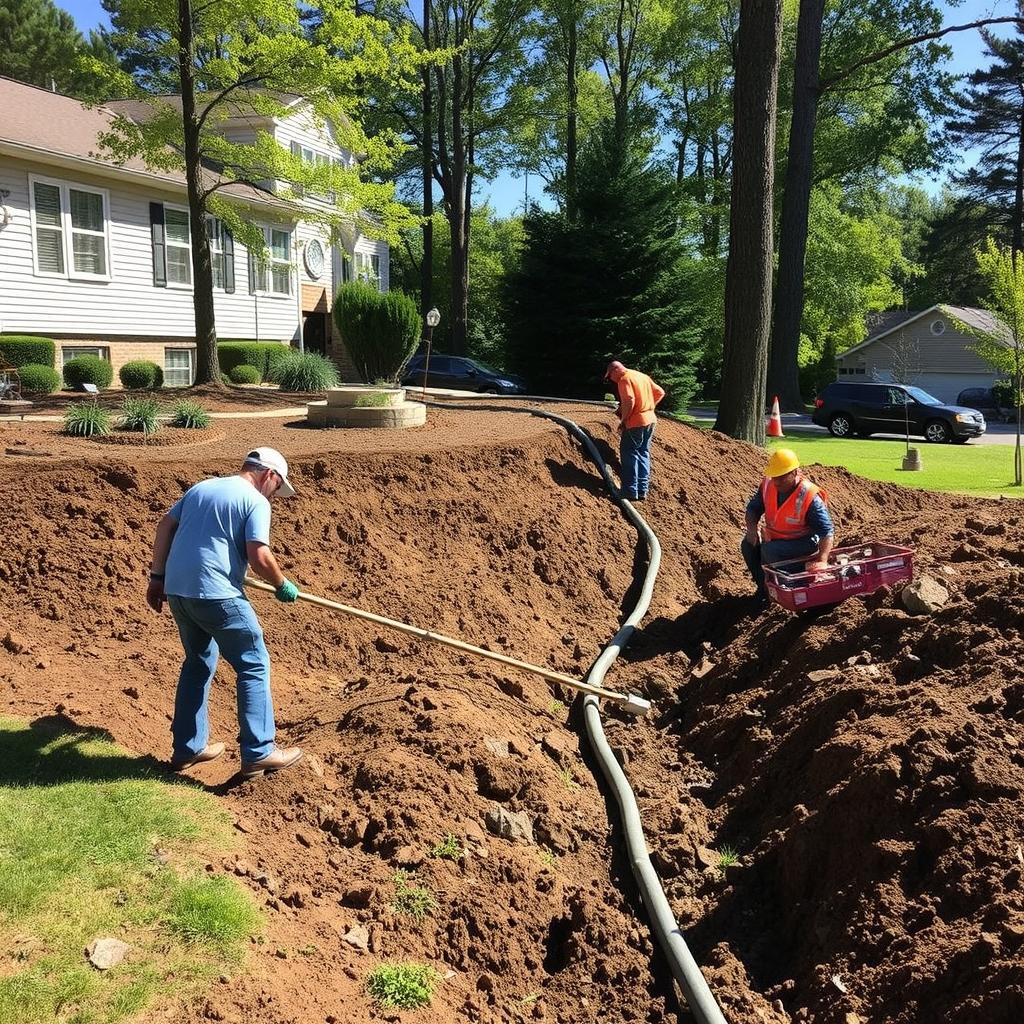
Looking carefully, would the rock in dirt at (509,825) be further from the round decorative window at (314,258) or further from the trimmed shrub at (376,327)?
the round decorative window at (314,258)

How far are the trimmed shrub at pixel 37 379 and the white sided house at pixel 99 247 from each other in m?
1.76

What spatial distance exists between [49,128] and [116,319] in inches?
160

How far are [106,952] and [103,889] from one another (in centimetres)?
38

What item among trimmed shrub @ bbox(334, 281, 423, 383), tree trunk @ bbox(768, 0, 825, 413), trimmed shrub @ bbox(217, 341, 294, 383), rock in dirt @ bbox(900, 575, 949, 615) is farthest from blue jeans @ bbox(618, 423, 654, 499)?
tree trunk @ bbox(768, 0, 825, 413)

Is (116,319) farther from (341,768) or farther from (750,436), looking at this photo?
(341,768)

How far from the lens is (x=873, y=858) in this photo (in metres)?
4.16

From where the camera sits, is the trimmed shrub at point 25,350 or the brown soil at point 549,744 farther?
the trimmed shrub at point 25,350

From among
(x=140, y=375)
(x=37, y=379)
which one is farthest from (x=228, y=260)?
(x=37, y=379)

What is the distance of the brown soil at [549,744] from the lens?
3.88 metres

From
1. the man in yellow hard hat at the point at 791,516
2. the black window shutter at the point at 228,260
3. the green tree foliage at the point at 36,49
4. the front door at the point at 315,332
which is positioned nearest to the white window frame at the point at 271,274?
the black window shutter at the point at 228,260

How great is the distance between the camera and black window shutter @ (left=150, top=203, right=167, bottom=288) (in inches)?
862

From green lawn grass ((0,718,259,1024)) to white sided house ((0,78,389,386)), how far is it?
538 inches

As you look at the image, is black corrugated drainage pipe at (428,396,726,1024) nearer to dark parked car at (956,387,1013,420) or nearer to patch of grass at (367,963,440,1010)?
patch of grass at (367,963,440,1010)

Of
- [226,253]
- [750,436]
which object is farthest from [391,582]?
[226,253]
